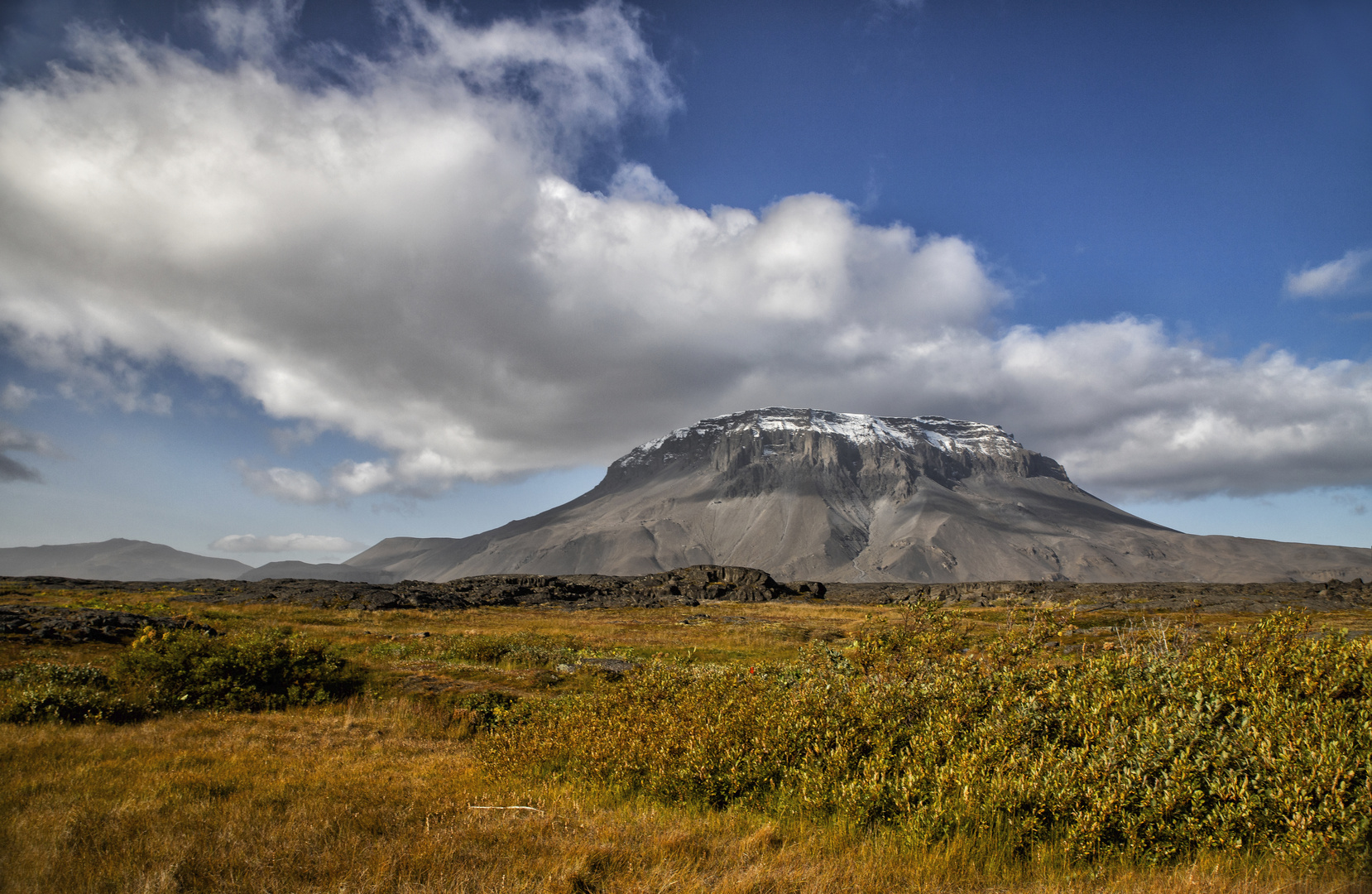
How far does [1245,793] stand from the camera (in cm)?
621

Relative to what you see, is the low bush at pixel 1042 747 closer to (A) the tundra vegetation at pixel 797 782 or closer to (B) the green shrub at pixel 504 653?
(A) the tundra vegetation at pixel 797 782

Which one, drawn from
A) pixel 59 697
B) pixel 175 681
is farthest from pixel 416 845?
pixel 175 681

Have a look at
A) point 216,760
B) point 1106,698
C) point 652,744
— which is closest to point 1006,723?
point 1106,698

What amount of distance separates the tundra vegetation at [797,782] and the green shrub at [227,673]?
1.39 meters

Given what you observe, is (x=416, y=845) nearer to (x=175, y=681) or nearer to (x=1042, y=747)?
(x=1042, y=747)

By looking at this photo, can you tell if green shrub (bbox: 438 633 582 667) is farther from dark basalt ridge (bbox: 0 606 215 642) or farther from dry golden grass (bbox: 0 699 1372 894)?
dry golden grass (bbox: 0 699 1372 894)

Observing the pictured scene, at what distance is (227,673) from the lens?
52.6 ft

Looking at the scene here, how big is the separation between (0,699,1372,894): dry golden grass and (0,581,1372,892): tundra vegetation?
0.13 ft

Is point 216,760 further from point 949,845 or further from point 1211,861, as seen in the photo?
point 1211,861

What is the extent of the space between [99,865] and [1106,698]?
11.3 meters

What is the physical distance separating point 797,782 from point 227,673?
15.4 m

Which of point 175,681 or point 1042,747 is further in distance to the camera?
point 175,681

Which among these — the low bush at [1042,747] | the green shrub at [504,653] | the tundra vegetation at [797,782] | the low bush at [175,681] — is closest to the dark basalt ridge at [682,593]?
the green shrub at [504,653]

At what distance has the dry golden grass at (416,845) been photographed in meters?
6.01
